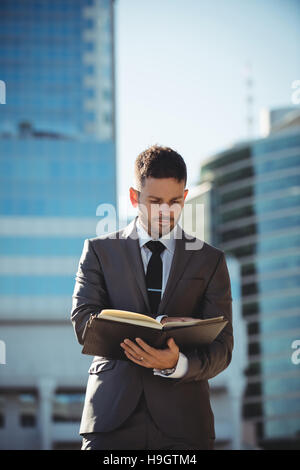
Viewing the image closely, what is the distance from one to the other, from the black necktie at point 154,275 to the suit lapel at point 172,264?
38 millimetres

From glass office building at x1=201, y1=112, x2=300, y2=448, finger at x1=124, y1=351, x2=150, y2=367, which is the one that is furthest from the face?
glass office building at x1=201, y1=112, x2=300, y2=448

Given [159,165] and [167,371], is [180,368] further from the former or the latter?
[159,165]

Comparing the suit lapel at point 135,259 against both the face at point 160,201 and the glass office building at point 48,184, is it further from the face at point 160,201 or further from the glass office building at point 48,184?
the glass office building at point 48,184

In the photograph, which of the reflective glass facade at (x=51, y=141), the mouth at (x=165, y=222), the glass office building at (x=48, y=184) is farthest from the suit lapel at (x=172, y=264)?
the reflective glass facade at (x=51, y=141)

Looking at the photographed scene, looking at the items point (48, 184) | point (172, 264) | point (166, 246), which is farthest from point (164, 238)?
point (48, 184)

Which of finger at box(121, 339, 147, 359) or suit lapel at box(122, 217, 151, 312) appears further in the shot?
suit lapel at box(122, 217, 151, 312)

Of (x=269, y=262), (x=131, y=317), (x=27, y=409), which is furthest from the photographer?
(x=269, y=262)

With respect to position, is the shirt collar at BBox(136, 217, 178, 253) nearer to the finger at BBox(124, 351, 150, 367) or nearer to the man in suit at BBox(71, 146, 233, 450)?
the man in suit at BBox(71, 146, 233, 450)

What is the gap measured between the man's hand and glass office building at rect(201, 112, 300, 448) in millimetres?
63495

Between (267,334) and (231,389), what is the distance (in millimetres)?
25859

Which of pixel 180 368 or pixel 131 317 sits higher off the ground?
pixel 131 317

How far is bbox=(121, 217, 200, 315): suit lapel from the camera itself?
235 cm

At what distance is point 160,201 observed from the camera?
233 cm

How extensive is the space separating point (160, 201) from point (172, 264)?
25 cm
